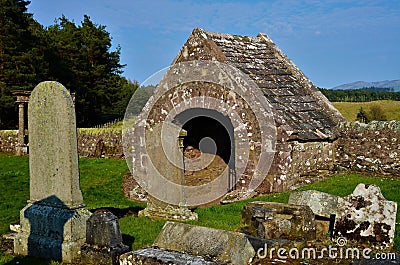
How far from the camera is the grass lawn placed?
7.36 meters

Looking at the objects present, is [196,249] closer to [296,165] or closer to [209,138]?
[296,165]

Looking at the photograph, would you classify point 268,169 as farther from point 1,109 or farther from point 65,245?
point 1,109

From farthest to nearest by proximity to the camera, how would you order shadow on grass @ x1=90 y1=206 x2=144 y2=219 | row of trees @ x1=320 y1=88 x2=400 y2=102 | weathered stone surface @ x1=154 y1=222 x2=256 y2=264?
row of trees @ x1=320 y1=88 x2=400 y2=102 < shadow on grass @ x1=90 y1=206 x2=144 y2=219 < weathered stone surface @ x1=154 y1=222 x2=256 y2=264

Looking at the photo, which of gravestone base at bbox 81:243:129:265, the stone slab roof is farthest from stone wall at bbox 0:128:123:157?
gravestone base at bbox 81:243:129:265

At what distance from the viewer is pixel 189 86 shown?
11805 millimetres

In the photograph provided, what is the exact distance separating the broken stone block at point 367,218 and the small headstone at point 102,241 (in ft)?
10.4

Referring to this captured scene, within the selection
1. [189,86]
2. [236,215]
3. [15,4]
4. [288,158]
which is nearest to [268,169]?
[288,158]

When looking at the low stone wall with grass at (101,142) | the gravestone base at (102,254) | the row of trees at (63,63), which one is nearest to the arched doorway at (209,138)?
the low stone wall with grass at (101,142)

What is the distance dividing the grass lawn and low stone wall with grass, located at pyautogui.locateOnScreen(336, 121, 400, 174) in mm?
518

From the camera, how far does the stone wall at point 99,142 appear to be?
21.0 m

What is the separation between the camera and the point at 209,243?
5.32 metres

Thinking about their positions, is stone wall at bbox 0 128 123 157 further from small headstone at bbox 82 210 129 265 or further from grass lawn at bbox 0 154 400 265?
small headstone at bbox 82 210 129 265

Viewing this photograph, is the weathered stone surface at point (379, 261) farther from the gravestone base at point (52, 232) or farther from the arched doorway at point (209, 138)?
the arched doorway at point (209, 138)

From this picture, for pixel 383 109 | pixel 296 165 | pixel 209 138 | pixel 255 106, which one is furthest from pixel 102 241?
pixel 383 109
